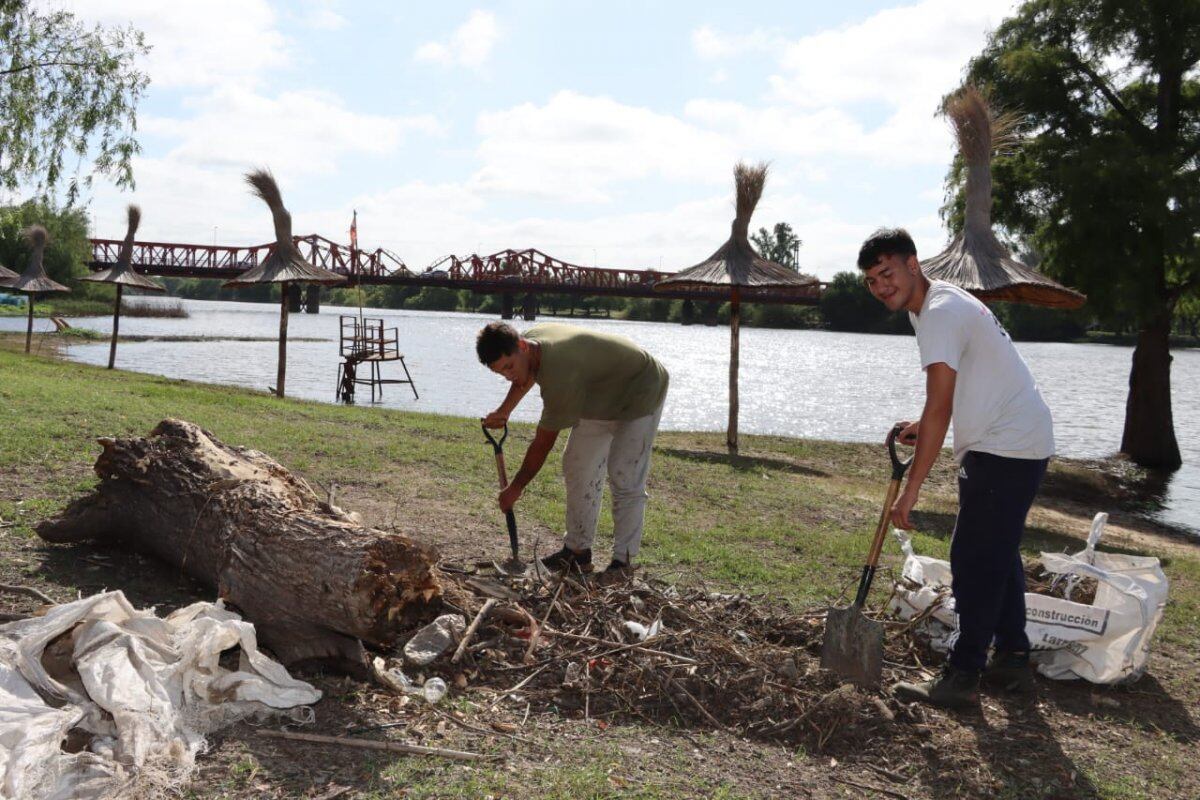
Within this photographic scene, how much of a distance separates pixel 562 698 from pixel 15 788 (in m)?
1.99

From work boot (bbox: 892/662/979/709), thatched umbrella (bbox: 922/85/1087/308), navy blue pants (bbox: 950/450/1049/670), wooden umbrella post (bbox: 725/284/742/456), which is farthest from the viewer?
wooden umbrella post (bbox: 725/284/742/456)

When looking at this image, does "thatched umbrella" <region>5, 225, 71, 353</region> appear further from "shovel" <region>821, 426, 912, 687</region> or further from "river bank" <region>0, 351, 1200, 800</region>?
"shovel" <region>821, 426, 912, 687</region>

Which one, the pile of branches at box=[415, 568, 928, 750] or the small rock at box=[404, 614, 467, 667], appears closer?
the pile of branches at box=[415, 568, 928, 750]

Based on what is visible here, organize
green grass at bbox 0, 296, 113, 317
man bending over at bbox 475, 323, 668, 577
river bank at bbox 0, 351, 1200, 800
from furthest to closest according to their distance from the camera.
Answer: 1. green grass at bbox 0, 296, 113, 317
2. man bending over at bbox 475, 323, 668, 577
3. river bank at bbox 0, 351, 1200, 800

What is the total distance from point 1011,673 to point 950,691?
0.49 meters

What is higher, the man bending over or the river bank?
the man bending over

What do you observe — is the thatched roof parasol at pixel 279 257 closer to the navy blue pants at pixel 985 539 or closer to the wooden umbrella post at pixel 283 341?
the wooden umbrella post at pixel 283 341

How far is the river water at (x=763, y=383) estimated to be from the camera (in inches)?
1031

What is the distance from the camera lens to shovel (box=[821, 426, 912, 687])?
4.25m

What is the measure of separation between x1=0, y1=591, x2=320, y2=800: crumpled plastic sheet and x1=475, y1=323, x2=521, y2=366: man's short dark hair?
5.34 ft

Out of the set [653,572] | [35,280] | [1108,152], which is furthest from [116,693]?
[35,280]

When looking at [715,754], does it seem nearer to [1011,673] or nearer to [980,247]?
[1011,673]

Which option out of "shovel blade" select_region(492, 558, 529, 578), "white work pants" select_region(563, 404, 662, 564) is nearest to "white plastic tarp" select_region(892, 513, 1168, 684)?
"white work pants" select_region(563, 404, 662, 564)

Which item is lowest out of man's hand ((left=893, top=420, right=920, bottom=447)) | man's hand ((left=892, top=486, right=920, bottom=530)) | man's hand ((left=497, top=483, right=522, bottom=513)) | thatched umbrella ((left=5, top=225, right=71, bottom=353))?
man's hand ((left=497, top=483, right=522, bottom=513))
